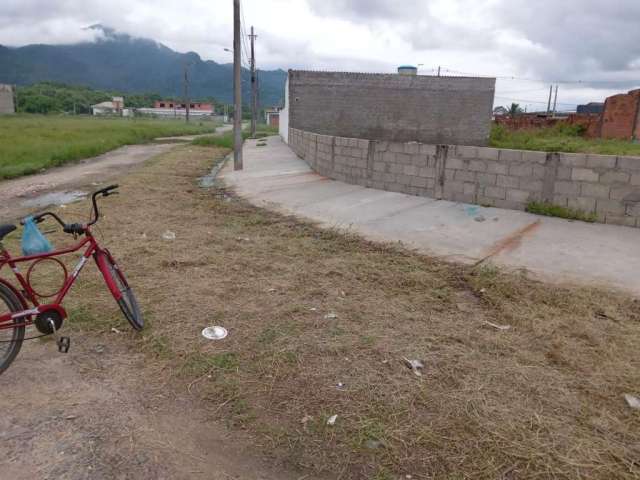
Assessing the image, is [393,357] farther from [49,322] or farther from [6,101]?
[6,101]

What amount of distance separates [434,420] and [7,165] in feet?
52.1

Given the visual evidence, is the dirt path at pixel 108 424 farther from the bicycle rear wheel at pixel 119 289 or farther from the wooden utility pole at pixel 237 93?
the wooden utility pole at pixel 237 93

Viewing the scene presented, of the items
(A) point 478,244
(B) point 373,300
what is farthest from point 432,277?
(A) point 478,244

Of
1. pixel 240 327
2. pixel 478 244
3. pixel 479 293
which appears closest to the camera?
pixel 240 327

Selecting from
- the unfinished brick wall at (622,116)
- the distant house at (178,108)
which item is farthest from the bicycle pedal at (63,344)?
the distant house at (178,108)

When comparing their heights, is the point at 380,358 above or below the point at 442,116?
below

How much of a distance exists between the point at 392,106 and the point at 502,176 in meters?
19.3

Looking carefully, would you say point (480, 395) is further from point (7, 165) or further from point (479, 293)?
point (7, 165)

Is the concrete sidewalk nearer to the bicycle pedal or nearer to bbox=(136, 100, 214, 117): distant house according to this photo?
the bicycle pedal

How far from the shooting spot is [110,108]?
10338 centimetres

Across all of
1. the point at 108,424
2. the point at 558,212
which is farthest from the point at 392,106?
the point at 108,424

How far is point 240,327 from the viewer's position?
3.91 metres

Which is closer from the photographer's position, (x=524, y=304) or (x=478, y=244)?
(x=524, y=304)

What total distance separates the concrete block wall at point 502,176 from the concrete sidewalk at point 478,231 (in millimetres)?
231
